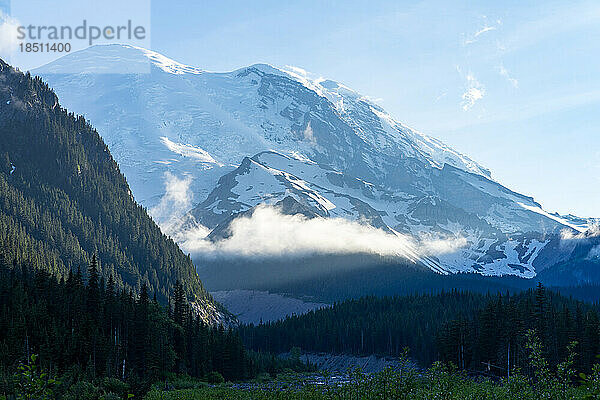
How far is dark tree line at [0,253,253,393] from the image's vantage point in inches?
3981

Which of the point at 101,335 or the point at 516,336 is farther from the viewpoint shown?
the point at 516,336

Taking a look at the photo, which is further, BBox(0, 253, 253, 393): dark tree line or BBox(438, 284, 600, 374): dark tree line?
BBox(438, 284, 600, 374): dark tree line

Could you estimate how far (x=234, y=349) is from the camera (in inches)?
6171

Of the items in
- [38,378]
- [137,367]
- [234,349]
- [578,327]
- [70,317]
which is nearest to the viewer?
[38,378]

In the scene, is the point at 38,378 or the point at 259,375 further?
the point at 259,375

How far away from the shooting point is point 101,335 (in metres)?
113

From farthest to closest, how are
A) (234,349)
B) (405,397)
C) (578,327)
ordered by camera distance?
(234,349)
(578,327)
(405,397)

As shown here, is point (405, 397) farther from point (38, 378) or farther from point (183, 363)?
point (183, 363)

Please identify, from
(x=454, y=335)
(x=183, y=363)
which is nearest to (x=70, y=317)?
(x=183, y=363)

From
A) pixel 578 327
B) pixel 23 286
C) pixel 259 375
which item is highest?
pixel 23 286

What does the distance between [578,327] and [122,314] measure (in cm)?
9827

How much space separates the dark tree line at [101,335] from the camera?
332ft

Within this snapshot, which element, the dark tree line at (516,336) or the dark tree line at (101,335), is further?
the dark tree line at (516,336)

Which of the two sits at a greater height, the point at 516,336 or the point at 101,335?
the point at 101,335
